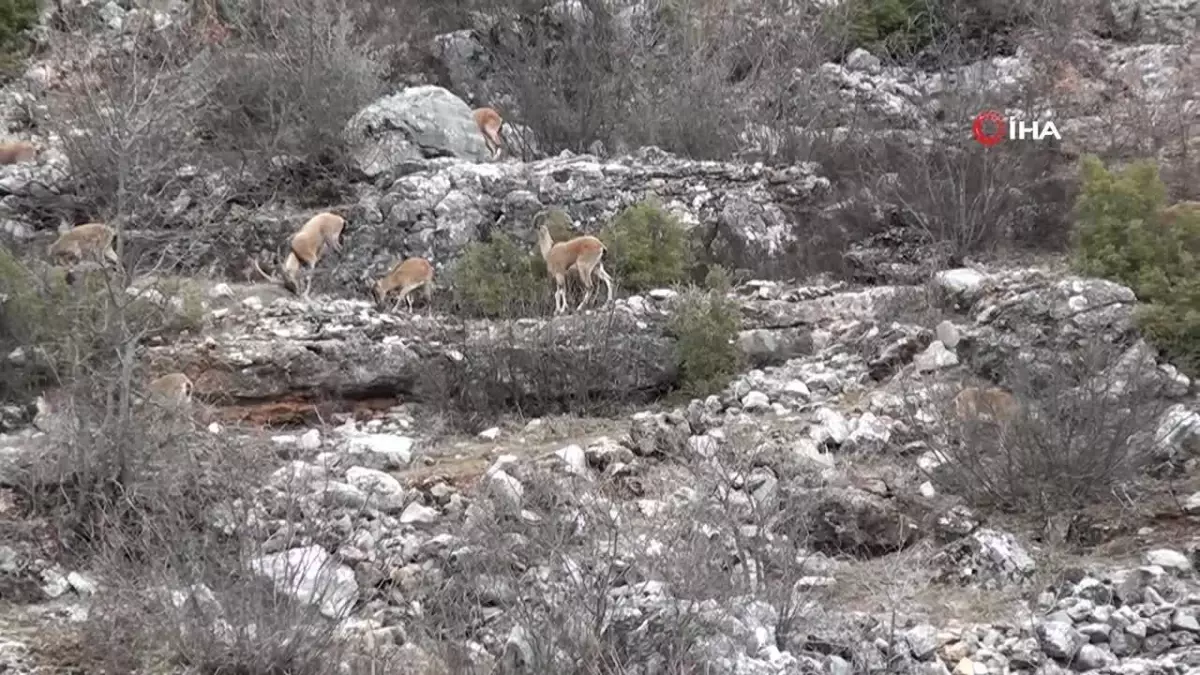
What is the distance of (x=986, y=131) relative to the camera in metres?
10.1

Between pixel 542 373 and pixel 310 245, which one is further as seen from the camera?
pixel 310 245

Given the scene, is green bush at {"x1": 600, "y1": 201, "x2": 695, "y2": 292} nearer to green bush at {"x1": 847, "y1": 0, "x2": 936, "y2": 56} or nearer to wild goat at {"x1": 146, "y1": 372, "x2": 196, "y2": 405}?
wild goat at {"x1": 146, "y1": 372, "x2": 196, "y2": 405}

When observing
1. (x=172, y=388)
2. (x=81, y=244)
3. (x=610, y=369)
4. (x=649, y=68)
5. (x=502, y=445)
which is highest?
(x=649, y=68)

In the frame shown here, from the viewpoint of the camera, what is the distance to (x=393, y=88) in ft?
43.6

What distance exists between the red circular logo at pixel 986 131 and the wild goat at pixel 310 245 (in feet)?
15.1

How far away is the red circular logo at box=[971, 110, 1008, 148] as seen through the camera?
32.2ft

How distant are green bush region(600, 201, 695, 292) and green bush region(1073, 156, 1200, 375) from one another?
2.45 metres

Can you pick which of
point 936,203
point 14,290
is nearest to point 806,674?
point 14,290

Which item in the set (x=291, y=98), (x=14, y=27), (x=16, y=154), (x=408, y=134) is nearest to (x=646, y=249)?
(x=408, y=134)

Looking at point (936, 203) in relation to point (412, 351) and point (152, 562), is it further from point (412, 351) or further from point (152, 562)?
point (152, 562)

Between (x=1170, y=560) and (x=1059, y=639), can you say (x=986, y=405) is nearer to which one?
(x=1170, y=560)

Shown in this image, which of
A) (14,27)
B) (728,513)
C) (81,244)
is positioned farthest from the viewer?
(14,27)

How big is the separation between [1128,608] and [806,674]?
1.33 metres

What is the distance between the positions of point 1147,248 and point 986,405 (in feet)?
6.27
